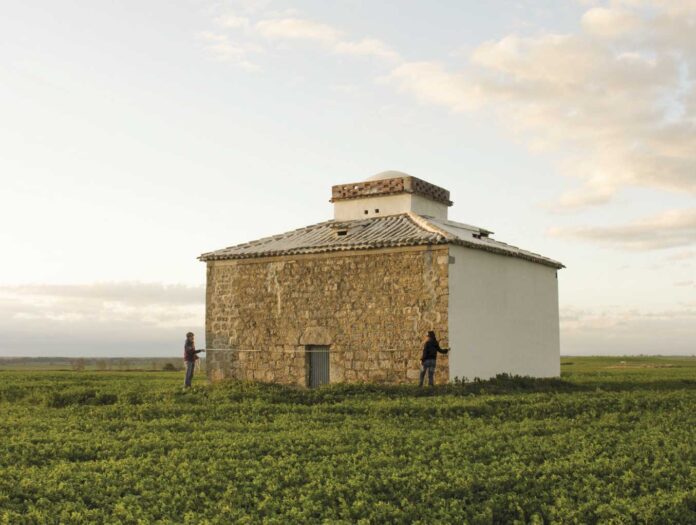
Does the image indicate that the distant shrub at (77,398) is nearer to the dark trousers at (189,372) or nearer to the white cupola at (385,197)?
the dark trousers at (189,372)

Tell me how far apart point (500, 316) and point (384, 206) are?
582cm

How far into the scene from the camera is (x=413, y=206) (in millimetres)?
26797

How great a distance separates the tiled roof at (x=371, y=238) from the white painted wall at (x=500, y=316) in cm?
42

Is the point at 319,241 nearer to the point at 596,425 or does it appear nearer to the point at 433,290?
the point at 433,290

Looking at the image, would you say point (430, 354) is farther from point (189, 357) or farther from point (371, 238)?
point (189, 357)

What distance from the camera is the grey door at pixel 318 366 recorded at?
2341 cm

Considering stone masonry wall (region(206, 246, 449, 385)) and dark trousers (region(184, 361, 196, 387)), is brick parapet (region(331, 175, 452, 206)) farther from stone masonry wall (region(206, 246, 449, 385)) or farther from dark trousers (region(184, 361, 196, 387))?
Result: dark trousers (region(184, 361, 196, 387))

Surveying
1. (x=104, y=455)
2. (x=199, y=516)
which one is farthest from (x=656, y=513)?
(x=104, y=455)

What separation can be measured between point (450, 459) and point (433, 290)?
10660 millimetres

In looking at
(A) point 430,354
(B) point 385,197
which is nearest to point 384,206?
(B) point 385,197

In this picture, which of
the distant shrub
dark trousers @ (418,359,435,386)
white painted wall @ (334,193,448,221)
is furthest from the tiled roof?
the distant shrub

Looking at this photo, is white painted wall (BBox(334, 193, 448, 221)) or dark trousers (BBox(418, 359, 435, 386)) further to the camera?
white painted wall (BBox(334, 193, 448, 221))

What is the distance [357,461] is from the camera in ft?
36.4

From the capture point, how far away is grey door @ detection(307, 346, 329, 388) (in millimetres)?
23406
